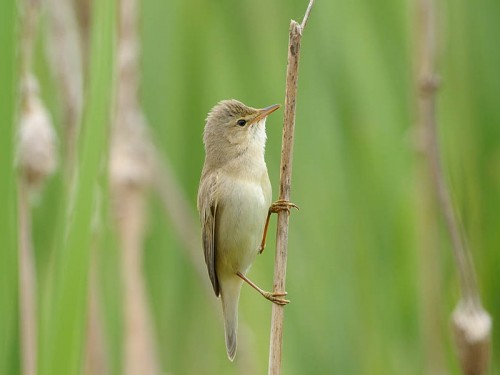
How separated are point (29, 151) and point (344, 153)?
2.73 ft

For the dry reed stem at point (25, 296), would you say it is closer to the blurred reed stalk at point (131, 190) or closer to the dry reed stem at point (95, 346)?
the dry reed stem at point (95, 346)

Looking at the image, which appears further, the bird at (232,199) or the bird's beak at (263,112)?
the bird at (232,199)

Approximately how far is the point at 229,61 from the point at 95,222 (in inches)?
37.1

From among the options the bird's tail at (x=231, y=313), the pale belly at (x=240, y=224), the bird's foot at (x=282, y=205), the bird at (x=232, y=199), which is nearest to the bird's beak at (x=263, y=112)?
the bird at (x=232, y=199)

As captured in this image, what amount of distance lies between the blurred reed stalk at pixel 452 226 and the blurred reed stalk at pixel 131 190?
735 millimetres

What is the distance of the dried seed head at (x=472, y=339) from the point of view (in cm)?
174

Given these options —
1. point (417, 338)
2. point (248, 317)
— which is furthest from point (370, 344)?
point (248, 317)

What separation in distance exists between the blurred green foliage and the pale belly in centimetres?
11

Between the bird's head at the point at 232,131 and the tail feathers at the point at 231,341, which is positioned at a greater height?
the bird's head at the point at 232,131

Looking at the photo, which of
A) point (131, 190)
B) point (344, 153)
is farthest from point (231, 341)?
point (344, 153)

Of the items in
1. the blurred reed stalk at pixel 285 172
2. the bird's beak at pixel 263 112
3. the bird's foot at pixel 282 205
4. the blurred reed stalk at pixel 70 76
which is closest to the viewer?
the blurred reed stalk at pixel 285 172

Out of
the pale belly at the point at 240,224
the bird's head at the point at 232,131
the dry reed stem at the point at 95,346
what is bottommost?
the dry reed stem at the point at 95,346

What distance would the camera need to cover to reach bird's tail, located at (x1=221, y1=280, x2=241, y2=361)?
2219 mm

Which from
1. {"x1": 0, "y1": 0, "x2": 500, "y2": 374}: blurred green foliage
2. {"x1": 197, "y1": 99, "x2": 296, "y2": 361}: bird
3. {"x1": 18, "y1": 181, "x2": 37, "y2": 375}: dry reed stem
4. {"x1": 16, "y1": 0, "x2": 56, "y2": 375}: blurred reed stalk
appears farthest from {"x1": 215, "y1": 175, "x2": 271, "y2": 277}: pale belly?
{"x1": 18, "y1": 181, "x2": 37, "y2": 375}: dry reed stem
